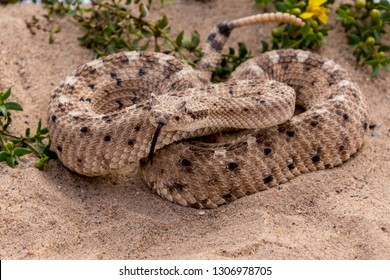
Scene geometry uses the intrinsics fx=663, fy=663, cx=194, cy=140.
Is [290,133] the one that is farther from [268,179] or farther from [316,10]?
[316,10]

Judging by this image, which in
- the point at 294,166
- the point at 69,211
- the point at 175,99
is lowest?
the point at 69,211

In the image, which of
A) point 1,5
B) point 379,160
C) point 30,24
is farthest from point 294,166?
point 1,5

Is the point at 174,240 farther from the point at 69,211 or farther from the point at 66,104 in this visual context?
the point at 66,104

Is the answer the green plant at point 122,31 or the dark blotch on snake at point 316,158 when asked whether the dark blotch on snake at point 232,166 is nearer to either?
the dark blotch on snake at point 316,158

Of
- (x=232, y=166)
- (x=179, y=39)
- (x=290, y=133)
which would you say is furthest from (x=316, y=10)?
(x=232, y=166)

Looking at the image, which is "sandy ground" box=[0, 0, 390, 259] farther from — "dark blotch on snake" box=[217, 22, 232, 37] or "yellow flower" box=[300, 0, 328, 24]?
"dark blotch on snake" box=[217, 22, 232, 37]

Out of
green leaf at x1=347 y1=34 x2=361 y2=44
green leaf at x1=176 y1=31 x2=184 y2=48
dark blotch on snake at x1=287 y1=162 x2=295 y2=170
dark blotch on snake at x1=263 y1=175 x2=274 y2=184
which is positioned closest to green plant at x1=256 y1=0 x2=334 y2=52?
green leaf at x1=347 y1=34 x2=361 y2=44
